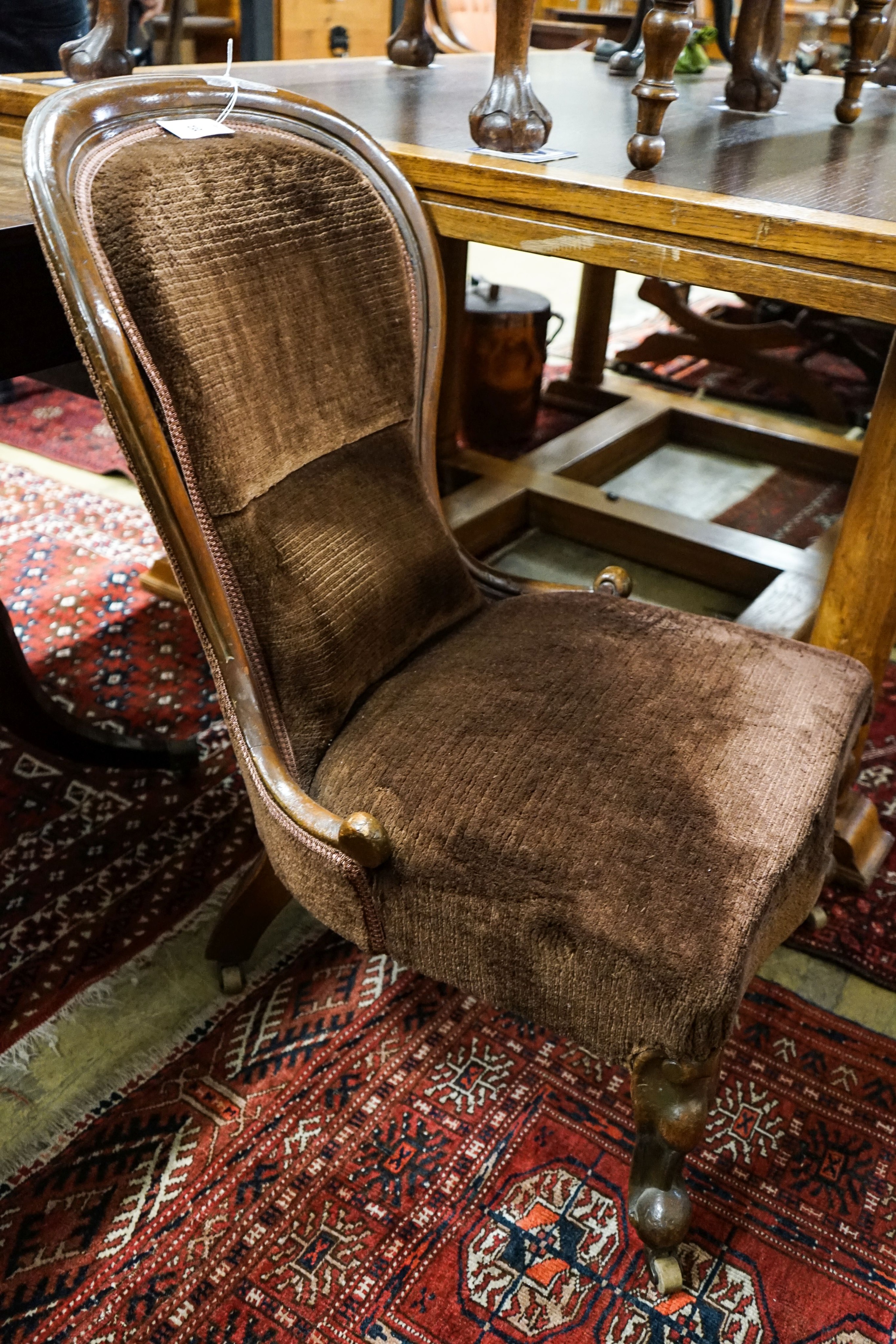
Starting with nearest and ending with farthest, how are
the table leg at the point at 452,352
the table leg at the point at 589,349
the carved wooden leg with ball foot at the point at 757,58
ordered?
the carved wooden leg with ball foot at the point at 757,58, the table leg at the point at 452,352, the table leg at the point at 589,349

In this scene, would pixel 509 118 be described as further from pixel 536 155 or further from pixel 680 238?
pixel 680 238

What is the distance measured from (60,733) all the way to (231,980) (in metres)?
0.51

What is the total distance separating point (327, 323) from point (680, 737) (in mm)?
589

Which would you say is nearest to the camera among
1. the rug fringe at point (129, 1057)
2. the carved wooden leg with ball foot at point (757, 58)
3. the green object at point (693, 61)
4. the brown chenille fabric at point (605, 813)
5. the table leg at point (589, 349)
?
the brown chenille fabric at point (605, 813)

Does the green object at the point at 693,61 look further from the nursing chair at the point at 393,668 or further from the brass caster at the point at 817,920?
the brass caster at the point at 817,920

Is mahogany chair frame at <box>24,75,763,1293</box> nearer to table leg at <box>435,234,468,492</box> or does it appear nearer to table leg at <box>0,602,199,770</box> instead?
table leg at <box>0,602,199,770</box>

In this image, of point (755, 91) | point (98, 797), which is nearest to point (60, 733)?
point (98, 797)

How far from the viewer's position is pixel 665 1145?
0.99m

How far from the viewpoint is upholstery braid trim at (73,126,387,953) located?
0.93 meters

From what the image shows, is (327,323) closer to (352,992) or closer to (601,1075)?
(352,992)

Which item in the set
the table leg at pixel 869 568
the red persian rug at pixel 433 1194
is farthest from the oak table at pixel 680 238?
the red persian rug at pixel 433 1194

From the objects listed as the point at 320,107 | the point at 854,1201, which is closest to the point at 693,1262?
the point at 854,1201

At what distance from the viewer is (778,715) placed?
1117 mm

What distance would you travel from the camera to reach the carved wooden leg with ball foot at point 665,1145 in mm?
920
